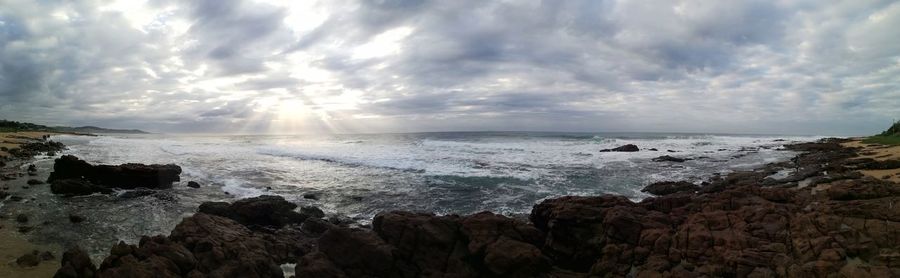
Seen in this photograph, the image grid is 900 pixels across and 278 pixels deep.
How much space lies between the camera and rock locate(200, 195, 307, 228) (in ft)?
47.7

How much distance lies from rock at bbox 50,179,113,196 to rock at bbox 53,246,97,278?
40.6ft

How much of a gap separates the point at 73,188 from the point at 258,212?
9.45 meters

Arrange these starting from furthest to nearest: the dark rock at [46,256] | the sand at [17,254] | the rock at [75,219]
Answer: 1. the rock at [75,219]
2. the dark rock at [46,256]
3. the sand at [17,254]

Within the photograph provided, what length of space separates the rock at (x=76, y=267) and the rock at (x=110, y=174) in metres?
13.9

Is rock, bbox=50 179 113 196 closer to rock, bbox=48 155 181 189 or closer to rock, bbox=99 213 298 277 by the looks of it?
rock, bbox=48 155 181 189

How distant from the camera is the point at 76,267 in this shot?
310 inches

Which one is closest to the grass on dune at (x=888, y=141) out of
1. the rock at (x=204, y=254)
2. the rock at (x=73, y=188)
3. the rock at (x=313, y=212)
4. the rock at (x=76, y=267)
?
the rock at (x=313, y=212)

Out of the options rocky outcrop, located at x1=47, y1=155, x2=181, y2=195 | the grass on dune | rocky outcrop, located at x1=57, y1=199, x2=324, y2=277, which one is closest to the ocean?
rocky outcrop, located at x1=47, y1=155, x2=181, y2=195

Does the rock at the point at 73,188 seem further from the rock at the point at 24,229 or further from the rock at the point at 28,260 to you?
the rock at the point at 28,260

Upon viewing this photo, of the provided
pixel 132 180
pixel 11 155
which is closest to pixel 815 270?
pixel 132 180

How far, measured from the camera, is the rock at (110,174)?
19.7 m

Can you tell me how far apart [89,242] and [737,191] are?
1787 cm

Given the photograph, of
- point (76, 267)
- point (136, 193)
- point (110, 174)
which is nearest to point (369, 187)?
point (136, 193)

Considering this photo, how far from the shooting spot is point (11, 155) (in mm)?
29375
